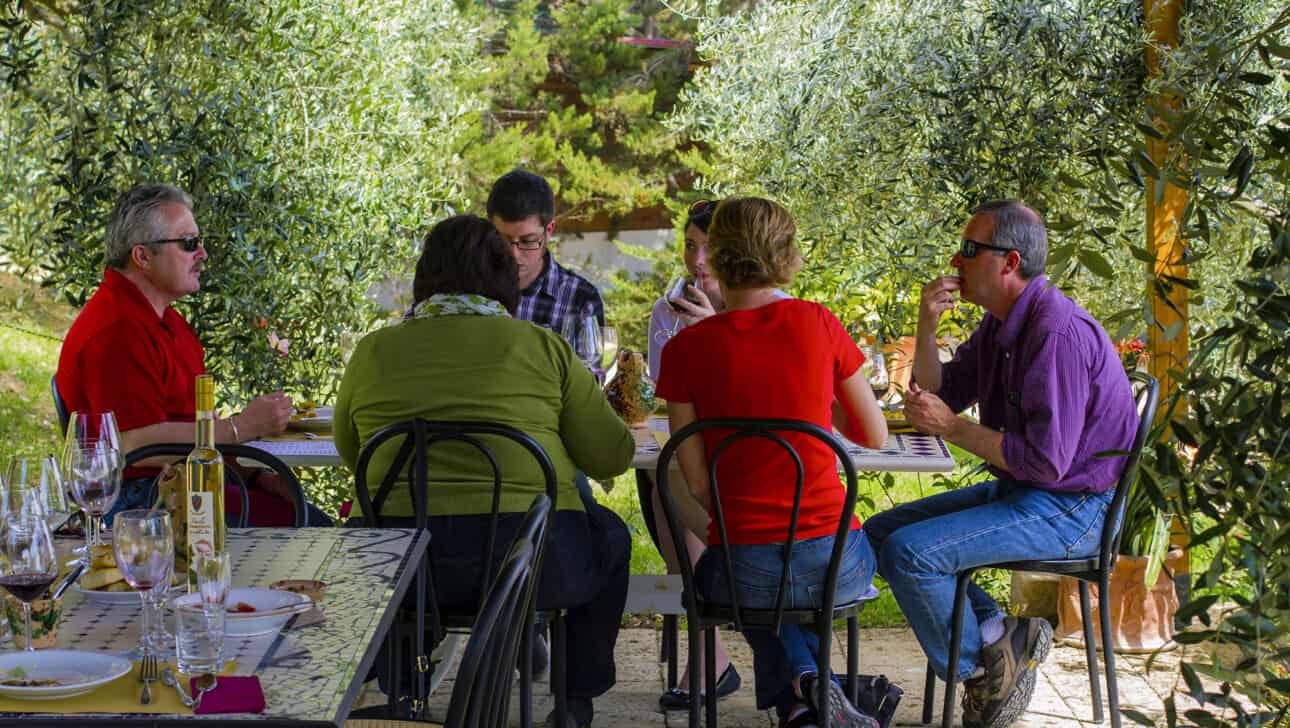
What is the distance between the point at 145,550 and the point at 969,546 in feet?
6.90

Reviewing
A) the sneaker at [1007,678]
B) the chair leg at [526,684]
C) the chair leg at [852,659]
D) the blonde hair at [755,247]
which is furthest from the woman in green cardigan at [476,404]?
the sneaker at [1007,678]

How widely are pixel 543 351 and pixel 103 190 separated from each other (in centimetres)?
200

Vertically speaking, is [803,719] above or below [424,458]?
below

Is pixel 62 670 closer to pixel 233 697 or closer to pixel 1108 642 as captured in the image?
pixel 233 697

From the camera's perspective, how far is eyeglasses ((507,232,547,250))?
425 centimetres

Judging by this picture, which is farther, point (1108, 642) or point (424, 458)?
point (1108, 642)

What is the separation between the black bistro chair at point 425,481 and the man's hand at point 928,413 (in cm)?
91

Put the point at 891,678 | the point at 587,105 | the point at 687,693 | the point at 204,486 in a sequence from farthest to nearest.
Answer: the point at 587,105 → the point at 891,678 → the point at 687,693 → the point at 204,486

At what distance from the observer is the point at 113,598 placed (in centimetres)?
211

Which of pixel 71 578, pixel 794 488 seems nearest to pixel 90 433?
pixel 71 578

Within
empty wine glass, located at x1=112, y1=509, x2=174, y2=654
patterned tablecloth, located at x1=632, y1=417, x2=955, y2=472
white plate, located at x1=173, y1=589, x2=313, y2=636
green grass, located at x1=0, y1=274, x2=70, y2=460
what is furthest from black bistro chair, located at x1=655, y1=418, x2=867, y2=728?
green grass, located at x1=0, y1=274, x2=70, y2=460

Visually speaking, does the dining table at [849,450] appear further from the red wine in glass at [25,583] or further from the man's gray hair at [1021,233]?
the red wine in glass at [25,583]

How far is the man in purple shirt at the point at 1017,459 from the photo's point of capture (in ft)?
10.9

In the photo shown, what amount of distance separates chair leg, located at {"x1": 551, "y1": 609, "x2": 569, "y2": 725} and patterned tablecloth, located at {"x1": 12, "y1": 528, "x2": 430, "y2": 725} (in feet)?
2.50
